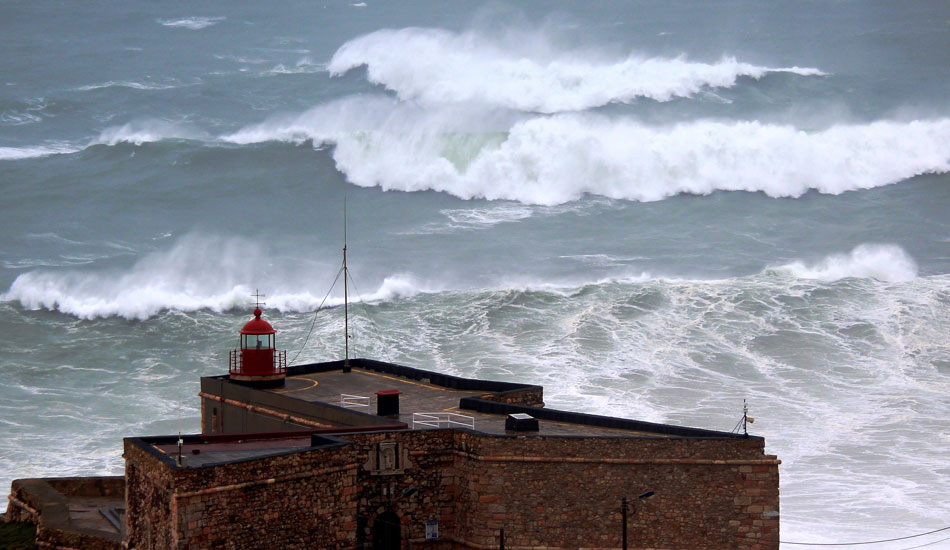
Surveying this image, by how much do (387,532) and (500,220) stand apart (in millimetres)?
32836

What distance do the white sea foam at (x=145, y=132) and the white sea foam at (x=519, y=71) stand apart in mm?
9978

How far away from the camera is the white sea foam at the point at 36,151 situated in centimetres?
5906

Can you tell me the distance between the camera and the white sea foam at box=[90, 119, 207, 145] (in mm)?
60188

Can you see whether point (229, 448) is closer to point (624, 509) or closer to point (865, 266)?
point (624, 509)

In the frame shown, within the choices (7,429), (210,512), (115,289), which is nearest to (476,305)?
(115,289)

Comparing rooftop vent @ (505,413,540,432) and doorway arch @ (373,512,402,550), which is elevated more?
Answer: rooftop vent @ (505,413,540,432)

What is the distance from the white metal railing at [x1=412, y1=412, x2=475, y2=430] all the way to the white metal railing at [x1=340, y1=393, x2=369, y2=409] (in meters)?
1.29

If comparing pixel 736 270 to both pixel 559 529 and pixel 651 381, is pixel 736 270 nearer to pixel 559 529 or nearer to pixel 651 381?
pixel 651 381

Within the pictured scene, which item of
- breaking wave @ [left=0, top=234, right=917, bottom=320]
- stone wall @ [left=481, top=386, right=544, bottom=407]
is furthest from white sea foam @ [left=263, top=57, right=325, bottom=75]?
stone wall @ [left=481, top=386, right=544, bottom=407]

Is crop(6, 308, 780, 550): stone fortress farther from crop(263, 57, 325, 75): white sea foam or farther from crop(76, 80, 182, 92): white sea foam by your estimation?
crop(263, 57, 325, 75): white sea foam

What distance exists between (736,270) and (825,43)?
31.9 meters

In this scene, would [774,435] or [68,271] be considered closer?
[774,435]

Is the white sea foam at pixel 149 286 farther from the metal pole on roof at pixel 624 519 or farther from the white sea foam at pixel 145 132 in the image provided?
the metal pole on roof at pixel 624 519

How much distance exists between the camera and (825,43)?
244 feet
